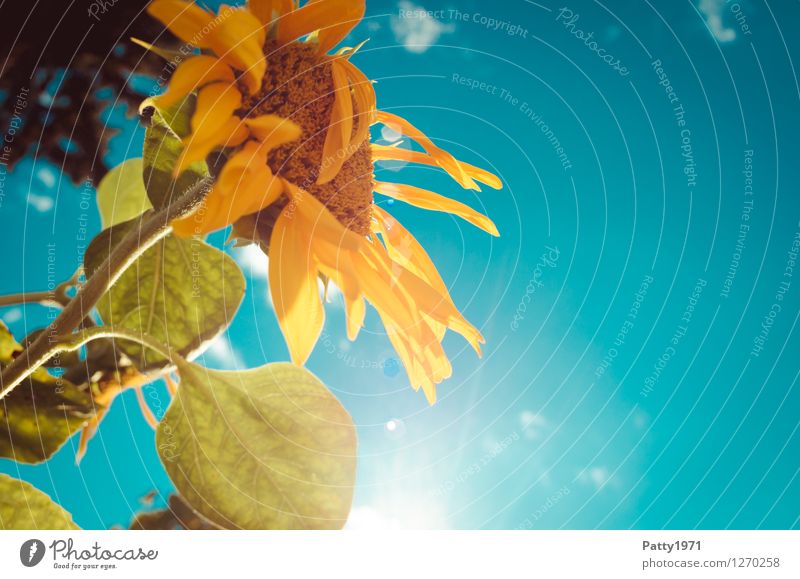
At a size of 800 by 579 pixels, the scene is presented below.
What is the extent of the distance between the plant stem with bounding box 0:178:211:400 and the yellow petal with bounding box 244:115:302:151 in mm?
46

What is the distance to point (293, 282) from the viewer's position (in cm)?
39

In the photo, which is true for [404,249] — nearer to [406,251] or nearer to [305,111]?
[406,251]

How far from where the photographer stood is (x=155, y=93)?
1.47 ft

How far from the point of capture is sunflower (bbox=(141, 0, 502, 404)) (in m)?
0.36

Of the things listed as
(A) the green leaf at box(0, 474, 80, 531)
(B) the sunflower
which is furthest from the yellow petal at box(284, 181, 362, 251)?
(A) the green leaf at box(0, 474, 80, 531)

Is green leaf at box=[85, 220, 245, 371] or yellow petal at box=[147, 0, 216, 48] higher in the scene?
yellow petal at box=[147, 0, 216, 48]

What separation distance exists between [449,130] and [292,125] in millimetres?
219

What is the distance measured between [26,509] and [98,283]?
185 millimetres
